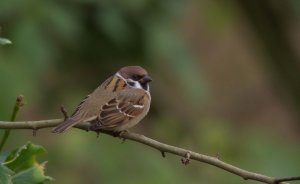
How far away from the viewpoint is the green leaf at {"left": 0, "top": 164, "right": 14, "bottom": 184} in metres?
2.90

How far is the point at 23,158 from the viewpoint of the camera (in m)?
3.19

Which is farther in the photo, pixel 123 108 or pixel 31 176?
pixel 123 108

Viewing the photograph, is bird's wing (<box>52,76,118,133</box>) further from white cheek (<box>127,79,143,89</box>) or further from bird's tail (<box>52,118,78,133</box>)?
bird's tail (<box>52,118,78,133</box>)

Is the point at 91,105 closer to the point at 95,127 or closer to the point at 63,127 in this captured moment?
the point at 95,127

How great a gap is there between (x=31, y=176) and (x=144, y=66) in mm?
3977

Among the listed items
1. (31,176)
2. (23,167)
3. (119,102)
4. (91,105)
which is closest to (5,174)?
(31,176)

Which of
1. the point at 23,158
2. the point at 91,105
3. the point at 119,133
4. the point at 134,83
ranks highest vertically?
the point at 134,83

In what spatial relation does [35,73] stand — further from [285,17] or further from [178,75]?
[285,17]

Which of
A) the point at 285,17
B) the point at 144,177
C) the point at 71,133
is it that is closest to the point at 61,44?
the point at 71,133

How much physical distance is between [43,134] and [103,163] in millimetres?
3218

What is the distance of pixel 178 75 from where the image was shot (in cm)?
684

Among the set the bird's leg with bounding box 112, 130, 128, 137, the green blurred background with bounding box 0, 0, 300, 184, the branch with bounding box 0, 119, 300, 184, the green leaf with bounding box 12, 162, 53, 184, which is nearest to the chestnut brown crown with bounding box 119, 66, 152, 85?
the bird's leg with bounding box 112, 130, 128, 137

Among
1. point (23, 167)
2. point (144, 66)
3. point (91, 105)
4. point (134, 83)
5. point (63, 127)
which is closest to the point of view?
point (23, 167)

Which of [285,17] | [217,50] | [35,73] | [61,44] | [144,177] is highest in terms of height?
[217,50]
